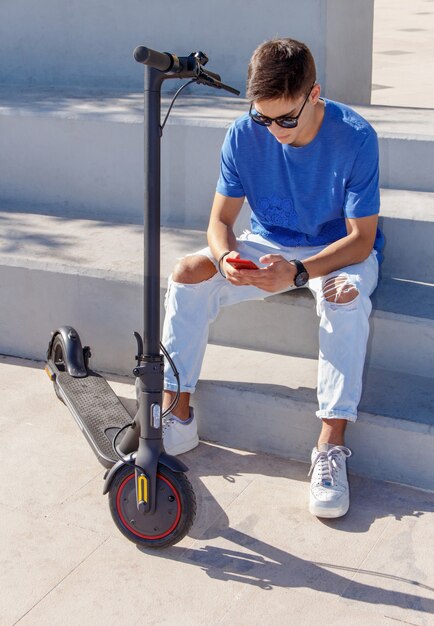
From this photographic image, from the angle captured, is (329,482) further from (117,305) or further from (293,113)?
(117,305)

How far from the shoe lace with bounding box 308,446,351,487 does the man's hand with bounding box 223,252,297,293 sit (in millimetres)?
546

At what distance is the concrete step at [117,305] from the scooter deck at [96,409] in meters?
0.29

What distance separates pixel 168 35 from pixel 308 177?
2.53 metres

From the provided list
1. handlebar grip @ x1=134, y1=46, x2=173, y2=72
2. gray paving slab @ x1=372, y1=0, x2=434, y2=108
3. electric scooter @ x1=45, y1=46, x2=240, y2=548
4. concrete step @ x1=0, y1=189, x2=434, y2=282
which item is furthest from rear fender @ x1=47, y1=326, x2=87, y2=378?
gray paving slab @ x1=372, y1=0, x2=434, y2=108

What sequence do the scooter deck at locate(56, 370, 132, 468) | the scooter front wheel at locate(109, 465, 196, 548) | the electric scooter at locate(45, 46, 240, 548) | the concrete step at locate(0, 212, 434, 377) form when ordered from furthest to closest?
the concrete step at locate(0, 212, 434, 377) → the scooter deck at locate(56, 370, 132, 468) → the scooter front wheel at locate(109, 465, 196, 548) → the electric scooter at locate(45, 46, 240, 548)

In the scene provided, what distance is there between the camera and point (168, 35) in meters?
5.46

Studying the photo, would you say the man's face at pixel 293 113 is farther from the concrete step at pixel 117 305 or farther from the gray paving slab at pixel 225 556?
the gray paving slab at pixel 225 556

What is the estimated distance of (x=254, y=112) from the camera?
2.96 meters

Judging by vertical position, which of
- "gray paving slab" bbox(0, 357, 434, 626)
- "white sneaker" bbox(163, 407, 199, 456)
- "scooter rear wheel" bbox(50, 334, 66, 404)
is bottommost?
"gray paving slab" bbox(0, 357, 434, 626)

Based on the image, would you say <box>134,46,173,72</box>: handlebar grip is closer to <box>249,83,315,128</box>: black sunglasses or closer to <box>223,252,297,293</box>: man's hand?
<box>249,83,315,128</box>: black sunglasses

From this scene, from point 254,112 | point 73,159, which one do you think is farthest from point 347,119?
point 73,159

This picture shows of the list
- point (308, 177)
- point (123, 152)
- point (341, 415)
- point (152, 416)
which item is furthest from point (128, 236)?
point (152, 416)

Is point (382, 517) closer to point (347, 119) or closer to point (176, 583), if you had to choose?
point (176, 583)

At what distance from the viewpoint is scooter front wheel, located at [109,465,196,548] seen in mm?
2775
